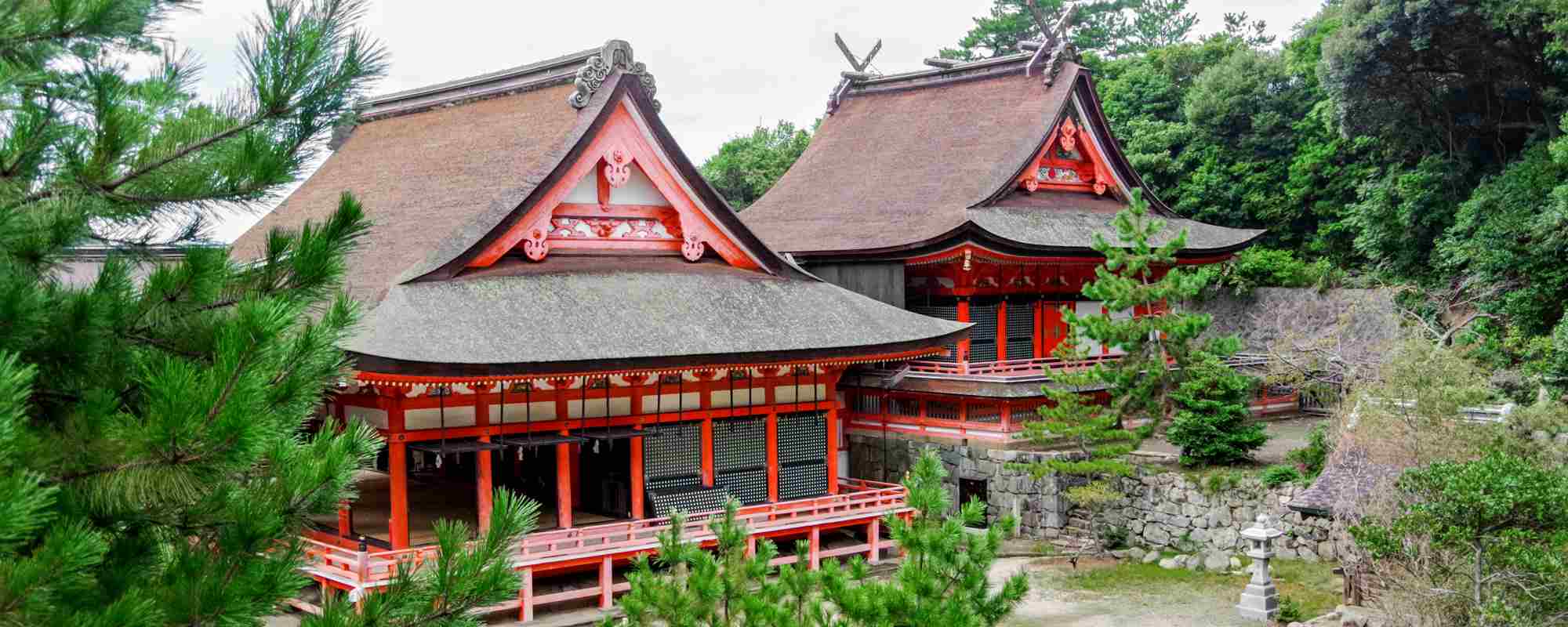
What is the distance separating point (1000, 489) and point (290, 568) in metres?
15.9

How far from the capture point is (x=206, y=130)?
5875mm

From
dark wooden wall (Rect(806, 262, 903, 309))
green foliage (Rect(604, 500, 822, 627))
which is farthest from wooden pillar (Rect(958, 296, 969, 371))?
green foliage (Rect(604, 500, 822, 627))

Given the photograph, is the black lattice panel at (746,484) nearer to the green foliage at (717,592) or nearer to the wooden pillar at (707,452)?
the wooden pillar at (707,452)

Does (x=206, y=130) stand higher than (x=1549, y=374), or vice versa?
(x=206, y=130)

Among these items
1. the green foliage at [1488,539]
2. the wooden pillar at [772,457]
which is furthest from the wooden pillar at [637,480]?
the green foliage at [1488,539]

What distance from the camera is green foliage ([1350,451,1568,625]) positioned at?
11969 mm

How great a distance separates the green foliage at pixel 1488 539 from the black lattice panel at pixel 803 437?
7942 millimetres

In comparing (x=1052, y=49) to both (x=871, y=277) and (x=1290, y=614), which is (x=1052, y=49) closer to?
(x=871, y=277)

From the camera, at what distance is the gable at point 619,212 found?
56.6 feet

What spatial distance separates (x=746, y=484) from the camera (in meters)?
18.4

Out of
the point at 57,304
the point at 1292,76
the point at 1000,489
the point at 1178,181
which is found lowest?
the point at 1000,489

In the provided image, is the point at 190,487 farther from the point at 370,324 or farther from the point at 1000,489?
the point at 1000,489

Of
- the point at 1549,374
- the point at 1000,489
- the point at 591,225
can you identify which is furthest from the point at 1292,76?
the point at 591,225

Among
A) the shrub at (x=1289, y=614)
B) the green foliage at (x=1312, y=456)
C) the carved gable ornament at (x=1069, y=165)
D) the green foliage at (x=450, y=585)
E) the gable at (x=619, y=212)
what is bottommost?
the shrub at (x=1289, y=614)
